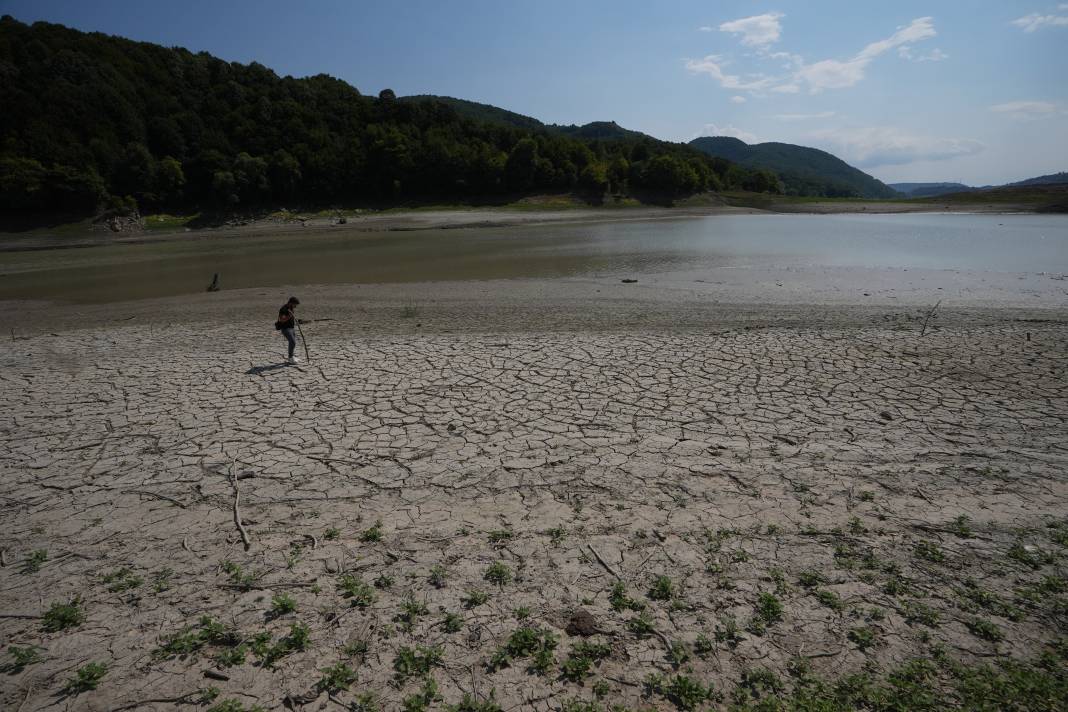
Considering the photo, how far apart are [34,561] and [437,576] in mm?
3463

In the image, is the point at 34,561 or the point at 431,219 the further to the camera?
the point at 431,219

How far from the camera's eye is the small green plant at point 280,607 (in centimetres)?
369

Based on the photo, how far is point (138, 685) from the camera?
10.4ft

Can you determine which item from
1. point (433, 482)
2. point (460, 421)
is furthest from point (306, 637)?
point (460, 421)

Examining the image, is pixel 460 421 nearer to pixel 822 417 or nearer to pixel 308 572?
pixel 308 572

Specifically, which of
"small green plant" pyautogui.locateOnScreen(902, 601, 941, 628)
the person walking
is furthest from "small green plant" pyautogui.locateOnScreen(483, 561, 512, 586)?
the person walking

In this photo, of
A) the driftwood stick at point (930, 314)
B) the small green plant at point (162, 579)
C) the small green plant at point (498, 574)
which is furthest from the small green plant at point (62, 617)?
the driftwood stick at point (930, 314)

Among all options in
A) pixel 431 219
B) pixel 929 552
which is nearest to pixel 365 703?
pixel 929 552

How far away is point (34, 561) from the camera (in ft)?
14.2

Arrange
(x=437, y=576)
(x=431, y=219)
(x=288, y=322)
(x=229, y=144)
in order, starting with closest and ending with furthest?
(x=437, y=576), (x=288, y=322), (x=431, y=219), (x=229, y=144)

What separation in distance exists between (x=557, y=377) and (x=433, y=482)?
10.7ft

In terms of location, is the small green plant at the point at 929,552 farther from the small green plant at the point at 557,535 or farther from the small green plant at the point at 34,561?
the small green plant at the point at 34,561

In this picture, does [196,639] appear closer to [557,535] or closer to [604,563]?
[557,535]

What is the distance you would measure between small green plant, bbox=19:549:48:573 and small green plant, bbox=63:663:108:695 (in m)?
1.59
